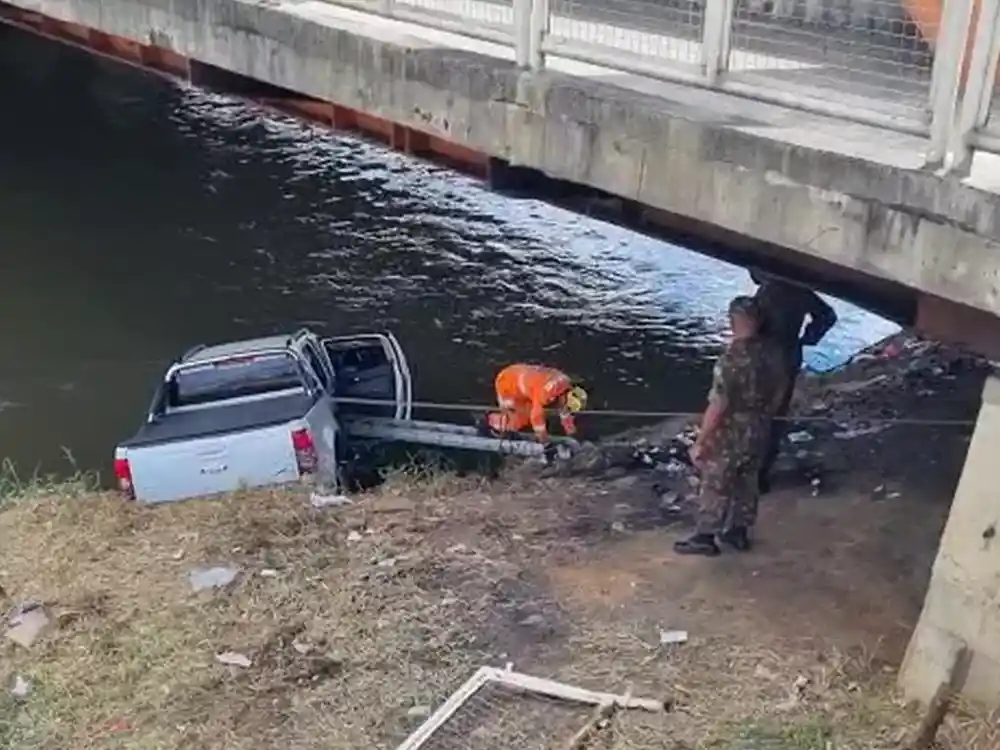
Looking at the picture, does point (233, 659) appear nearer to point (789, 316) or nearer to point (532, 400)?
point (789, 316)

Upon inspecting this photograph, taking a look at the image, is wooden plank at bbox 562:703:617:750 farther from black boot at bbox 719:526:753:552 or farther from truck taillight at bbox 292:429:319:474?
truck taillight at bbox 292:429:319:474

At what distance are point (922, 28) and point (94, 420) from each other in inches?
380

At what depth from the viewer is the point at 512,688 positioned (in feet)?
24.3

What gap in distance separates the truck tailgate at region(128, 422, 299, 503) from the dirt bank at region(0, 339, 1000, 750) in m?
0.34

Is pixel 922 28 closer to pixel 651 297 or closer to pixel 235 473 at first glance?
pixel 235 473

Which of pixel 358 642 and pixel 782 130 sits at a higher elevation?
pixel 782 130

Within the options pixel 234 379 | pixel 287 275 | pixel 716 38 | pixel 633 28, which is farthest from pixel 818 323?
pixel 287 275

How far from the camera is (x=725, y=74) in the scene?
7.02 meters

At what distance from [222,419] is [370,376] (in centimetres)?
213

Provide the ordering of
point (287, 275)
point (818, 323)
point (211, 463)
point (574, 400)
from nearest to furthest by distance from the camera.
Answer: point (818, 323) < point (211, 463) < point (574, 400) < point (287, 275)

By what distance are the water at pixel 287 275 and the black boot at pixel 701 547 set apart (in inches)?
147

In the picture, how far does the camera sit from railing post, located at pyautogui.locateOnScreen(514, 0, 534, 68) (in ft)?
25.9

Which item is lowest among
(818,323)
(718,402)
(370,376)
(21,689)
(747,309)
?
(370,376)

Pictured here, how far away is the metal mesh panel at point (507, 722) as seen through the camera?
6973 mm
